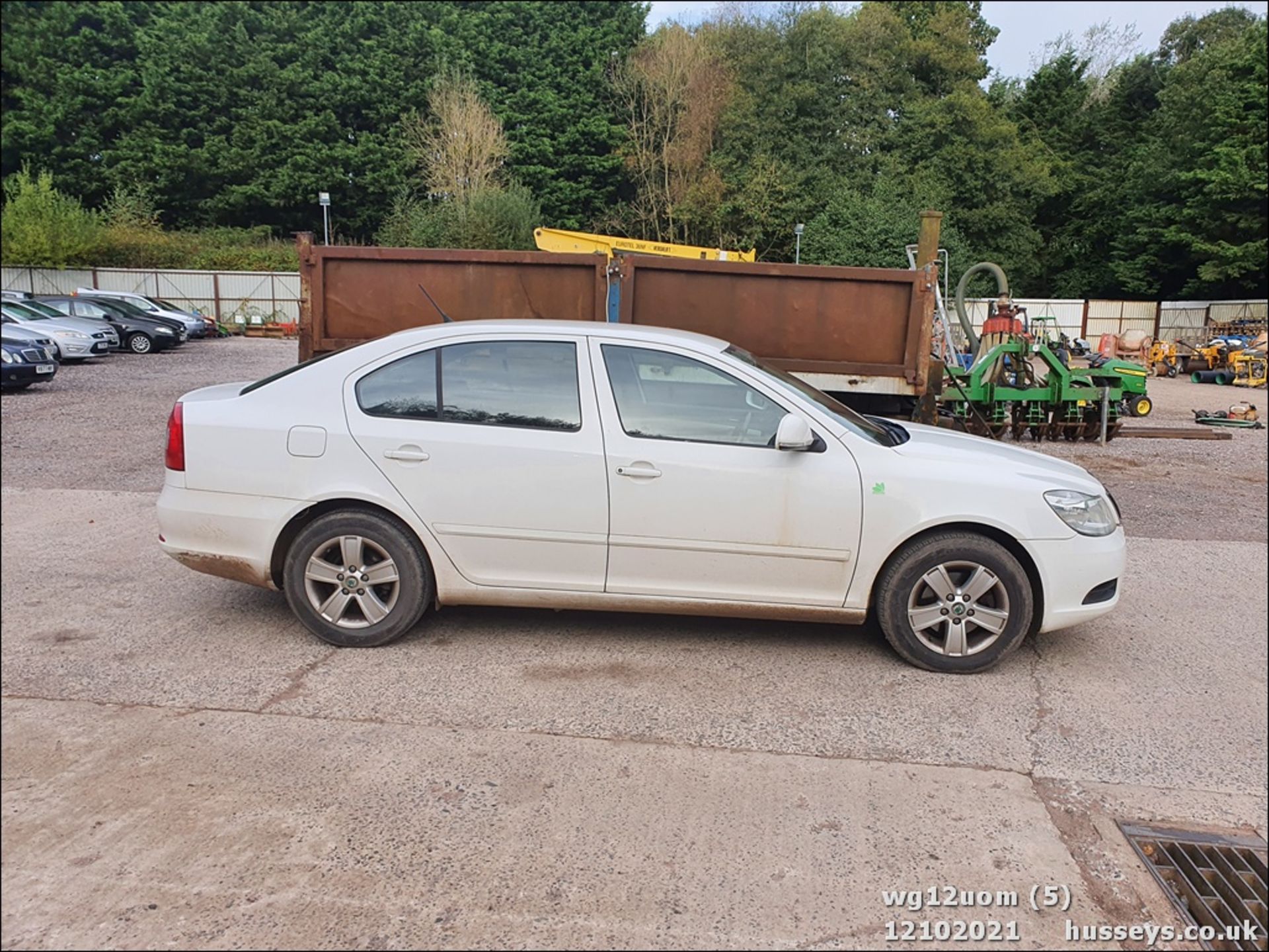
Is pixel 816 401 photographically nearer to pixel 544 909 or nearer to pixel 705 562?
pixel 705 562

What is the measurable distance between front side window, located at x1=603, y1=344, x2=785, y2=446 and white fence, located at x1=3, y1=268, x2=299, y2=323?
116ft

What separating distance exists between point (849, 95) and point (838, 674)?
39.6 metres

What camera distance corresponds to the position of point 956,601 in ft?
14.5

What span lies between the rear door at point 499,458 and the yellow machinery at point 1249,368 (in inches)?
897

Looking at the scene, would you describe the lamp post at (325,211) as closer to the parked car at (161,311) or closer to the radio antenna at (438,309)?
the parked car at (161,311)

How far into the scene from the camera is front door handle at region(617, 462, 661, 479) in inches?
174

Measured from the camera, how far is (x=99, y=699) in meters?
3.88

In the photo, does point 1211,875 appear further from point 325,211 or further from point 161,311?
point 325,211

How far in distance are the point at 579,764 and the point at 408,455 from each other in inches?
70.1

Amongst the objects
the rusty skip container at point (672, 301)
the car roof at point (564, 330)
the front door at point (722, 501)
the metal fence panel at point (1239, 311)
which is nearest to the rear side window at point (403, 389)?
the car roof at point (564, 330)

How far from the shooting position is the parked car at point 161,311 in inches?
1072

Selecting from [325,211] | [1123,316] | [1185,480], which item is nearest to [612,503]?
[1185,480]

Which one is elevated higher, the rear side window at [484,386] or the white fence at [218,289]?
the white fence at [218,289]

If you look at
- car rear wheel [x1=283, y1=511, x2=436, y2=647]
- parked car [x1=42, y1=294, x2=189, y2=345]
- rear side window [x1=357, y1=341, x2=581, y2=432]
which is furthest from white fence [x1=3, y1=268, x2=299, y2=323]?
car rear wheel [x1=283, y1=511, x2=436, y2=647]
